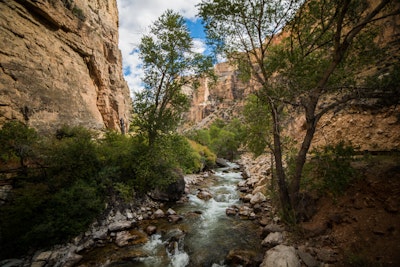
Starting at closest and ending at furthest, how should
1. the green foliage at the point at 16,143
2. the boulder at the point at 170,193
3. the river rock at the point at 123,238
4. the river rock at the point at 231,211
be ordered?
the green foliage at the point at 16,143 → the river rock at the point at 123,238 → the river rock at the point at 231,211 → the boulder at the point at 170,193

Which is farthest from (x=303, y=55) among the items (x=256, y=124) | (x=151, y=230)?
(x=151, y=230)

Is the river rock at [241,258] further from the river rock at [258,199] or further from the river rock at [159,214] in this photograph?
the river rock at [159,214]

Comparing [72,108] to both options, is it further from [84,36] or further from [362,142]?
[362,142]

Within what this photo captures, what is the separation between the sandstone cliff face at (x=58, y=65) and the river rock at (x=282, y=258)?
12.7 m

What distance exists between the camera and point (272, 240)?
5.78 metres

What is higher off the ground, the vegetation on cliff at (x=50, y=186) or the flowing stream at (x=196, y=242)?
the vegetation on cliff at (x=50, y=186)

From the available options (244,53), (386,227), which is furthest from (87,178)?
(386,227)

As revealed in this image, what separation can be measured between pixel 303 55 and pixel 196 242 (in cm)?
811

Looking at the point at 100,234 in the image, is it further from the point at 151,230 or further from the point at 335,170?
the point at 335,170

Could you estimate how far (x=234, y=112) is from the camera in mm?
7016

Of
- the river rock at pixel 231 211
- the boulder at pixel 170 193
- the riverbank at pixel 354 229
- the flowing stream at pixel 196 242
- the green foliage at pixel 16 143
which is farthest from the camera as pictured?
the boulder at pixel 170 193

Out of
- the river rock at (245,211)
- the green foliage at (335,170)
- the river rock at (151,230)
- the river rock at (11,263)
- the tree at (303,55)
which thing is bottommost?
the river rock at (151,230)

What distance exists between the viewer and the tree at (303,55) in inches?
200

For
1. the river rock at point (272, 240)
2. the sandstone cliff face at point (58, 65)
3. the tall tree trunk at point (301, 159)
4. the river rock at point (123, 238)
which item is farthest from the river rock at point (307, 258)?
the sandstone cliff face at point (58, 65)
